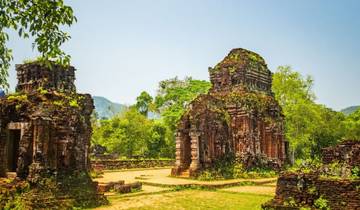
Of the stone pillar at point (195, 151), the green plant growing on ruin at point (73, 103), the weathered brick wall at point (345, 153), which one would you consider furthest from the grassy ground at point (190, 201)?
the stone pillar at point (195, 151)

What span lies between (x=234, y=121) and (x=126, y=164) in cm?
1308

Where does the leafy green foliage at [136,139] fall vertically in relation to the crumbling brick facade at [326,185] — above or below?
above

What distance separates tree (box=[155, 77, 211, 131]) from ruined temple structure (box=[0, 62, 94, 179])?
3217 centimetres

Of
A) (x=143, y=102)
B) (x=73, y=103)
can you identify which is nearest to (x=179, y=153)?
(x=73, y=103)

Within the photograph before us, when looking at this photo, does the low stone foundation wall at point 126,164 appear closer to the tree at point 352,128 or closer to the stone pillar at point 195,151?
the stone pillar at point 195,151

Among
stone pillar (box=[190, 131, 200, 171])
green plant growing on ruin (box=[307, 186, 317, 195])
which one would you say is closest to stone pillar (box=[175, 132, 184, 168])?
stone pillar (box=[190, 131, 200, 171])

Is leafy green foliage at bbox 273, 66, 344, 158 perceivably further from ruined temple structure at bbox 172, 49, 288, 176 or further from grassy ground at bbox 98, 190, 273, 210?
grassy ground at bbox 98, 190, 273, 210

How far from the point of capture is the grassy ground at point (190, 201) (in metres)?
13.4

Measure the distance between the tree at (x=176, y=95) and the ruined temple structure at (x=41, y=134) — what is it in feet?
106

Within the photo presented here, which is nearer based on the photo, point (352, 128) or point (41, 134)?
point (41, 134)

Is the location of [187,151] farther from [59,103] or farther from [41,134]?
[41,134]

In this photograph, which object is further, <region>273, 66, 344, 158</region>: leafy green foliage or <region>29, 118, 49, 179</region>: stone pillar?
<region>273, 66, 344, 158</region>: leafy green foliage

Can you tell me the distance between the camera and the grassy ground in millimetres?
13416

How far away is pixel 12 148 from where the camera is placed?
14.8m
